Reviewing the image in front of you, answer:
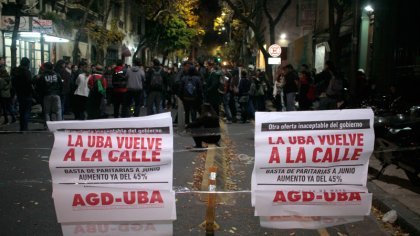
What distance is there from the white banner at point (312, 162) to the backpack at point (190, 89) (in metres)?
8.65

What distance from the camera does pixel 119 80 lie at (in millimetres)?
13852

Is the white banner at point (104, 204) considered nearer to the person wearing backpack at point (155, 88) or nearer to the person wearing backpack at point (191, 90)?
the person wearing backpack at point (191, 90)

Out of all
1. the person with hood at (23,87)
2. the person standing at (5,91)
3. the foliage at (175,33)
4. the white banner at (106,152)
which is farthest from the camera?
the foliage at (175,33)

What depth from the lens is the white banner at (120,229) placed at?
3893mm

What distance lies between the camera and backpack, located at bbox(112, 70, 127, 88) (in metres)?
13.8

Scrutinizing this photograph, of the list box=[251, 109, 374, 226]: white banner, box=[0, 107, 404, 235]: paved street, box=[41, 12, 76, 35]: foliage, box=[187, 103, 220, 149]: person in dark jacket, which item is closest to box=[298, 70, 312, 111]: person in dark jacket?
box=[0, 107, 404, 235]: paved street

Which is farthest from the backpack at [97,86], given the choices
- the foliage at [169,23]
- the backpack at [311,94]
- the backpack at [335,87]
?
the foliage at [169,23]

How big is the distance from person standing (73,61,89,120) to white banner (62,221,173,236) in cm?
1031

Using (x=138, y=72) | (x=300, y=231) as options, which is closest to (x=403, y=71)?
(x=138, y=72)

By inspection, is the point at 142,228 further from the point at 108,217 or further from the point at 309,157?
the point at 309,157

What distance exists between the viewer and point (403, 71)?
14648 mm

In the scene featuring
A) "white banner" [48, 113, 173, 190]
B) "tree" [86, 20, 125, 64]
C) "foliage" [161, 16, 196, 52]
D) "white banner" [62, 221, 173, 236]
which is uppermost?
"foliage" [161, 16, 196, 52]

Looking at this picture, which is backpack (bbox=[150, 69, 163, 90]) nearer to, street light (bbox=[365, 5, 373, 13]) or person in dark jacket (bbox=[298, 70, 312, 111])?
person in dark jacket (bbox=[298, 70, 312, 111])

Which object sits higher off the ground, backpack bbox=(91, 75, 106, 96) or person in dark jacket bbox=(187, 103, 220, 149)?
backpack bbox=(91, 75, 106, 96)
